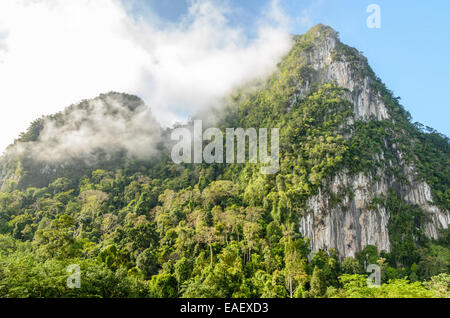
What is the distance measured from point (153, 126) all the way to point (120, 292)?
213ft

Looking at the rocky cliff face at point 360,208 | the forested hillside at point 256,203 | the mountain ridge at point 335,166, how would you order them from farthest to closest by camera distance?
the mountain ridge at point 335,166, the rocky cliff face at point 360,208, the forested hillside at point 256,203

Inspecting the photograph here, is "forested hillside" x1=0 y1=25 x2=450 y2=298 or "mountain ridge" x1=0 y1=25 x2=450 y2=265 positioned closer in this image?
"forested hillside" x1=0 y1=25 x2=450 y2=298

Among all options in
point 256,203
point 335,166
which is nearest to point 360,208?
point 335,166

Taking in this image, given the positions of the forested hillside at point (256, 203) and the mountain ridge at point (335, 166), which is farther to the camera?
the mountain ridge at point (335, 166)

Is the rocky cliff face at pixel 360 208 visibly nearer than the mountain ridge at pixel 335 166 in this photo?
Yes

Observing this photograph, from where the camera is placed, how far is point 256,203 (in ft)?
125

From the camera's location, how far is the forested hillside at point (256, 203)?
73.2 ft

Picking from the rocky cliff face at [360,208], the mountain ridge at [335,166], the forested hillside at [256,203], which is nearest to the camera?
the forested hillside at [256,203]

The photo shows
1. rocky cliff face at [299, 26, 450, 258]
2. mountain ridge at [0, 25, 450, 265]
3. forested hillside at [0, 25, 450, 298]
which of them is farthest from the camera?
mountain ridge at [0, 25, 450, 265]

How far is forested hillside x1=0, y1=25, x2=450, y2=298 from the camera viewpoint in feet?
73.2
